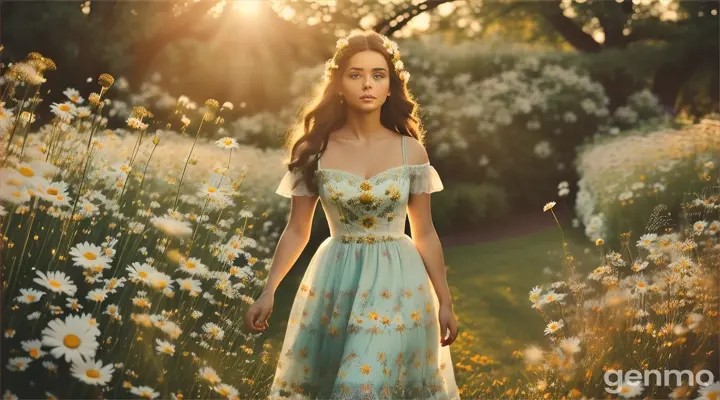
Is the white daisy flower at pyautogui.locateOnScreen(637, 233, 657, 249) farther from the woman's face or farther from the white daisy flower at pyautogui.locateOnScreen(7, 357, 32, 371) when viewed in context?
the white daisy flower at pyautogui.locateOnScreen(7, 357, 32, 371)

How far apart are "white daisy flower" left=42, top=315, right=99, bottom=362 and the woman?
0.63 metres

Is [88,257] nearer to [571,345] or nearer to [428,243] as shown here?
[428,243]

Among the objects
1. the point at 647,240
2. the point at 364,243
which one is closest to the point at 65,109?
the point at 364,243

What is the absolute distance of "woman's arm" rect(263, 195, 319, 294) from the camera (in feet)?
10.4

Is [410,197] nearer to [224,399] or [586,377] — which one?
[224,399]

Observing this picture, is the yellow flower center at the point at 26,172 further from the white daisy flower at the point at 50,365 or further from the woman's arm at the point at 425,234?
the woman's arm at the point at 425,234

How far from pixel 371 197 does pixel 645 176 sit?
3077mm

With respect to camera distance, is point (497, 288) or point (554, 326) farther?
point (497, 288)

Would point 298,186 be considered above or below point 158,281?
above

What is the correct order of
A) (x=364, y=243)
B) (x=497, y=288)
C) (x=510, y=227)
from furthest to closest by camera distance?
(x=510, y=227) < (x=497, y=288) < (x=364, y=243)

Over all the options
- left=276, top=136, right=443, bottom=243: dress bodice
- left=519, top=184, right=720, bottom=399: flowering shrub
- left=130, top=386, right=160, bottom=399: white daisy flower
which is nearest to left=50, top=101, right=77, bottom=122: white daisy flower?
left=276, top=136, right=443, bottom=243: dress bodice

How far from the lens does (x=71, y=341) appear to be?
280 centimetres

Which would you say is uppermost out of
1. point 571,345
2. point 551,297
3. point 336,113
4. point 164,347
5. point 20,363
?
point 336,113

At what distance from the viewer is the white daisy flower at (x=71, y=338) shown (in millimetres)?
2797
